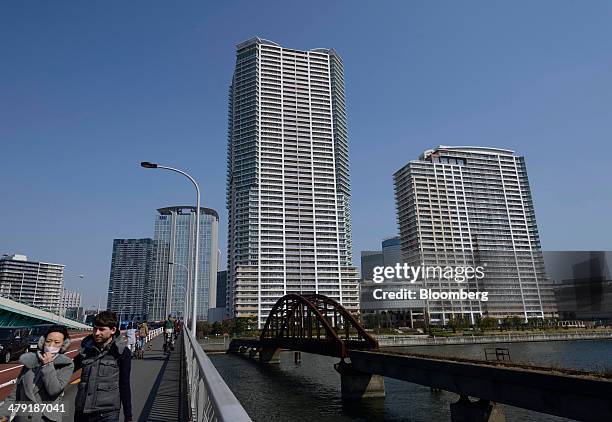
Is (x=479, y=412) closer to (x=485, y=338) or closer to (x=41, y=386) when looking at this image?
(x=41, y=386)

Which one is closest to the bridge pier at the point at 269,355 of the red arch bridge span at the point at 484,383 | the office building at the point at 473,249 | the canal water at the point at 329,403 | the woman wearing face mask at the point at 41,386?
the canal water at the point at 329,403

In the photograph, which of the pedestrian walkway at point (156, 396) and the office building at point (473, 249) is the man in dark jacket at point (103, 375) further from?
the office building at point (473, 249)

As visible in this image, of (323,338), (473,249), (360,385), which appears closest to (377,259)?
(473,249)

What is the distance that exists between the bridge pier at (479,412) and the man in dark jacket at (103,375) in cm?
2410

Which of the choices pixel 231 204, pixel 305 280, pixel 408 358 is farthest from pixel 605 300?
pixel 408 358

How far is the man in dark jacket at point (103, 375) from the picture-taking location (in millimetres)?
4875

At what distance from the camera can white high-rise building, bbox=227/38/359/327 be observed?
167 m

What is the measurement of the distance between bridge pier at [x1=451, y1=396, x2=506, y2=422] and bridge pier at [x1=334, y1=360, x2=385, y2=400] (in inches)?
485

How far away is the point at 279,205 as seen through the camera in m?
178

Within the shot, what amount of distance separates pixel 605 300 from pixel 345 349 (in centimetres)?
18579

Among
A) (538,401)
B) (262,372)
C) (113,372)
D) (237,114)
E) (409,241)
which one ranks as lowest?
(262,372)

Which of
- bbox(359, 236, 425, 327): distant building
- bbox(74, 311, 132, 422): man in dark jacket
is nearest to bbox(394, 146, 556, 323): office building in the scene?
bbox(359, 236, 425, 327): distant building

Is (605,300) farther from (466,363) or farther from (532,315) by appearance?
(466,363)

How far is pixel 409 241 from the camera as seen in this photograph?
198 meters
